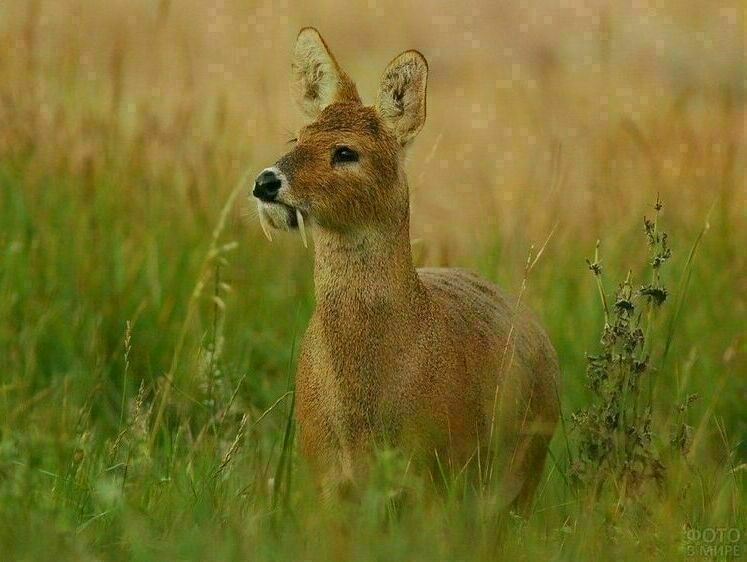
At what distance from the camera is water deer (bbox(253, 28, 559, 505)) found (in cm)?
522

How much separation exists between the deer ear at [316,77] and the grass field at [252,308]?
14 cm

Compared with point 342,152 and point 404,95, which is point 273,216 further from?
point 404,95

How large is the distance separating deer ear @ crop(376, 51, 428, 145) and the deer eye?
310 mm

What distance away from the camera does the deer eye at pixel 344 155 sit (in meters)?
5.40

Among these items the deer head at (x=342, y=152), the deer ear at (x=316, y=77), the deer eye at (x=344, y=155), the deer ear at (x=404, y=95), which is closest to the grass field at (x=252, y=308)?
the deer ear at (x=316, y=77)

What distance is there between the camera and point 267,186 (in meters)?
5.16

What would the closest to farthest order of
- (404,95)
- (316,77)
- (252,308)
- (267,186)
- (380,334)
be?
(267,186) < (380,334) < (404,95) < (316,77) < (252,308)

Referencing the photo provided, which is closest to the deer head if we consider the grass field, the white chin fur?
the white chin fur

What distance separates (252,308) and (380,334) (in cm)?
222

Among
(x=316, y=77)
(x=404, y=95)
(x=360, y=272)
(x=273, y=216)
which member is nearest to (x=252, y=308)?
(x=316, y=77)

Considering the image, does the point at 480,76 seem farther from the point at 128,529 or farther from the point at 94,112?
the point at 128,529

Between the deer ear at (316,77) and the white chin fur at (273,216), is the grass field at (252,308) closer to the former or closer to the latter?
the deer ear at (316,77)

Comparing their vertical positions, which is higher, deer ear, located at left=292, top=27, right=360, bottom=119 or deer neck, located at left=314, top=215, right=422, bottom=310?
deer ear, located at left=292, top=27, right=360, bottom=119

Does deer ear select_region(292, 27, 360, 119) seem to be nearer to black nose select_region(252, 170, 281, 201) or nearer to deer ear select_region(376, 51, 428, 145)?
deer ear select_region(376, 51, 428, 145)
